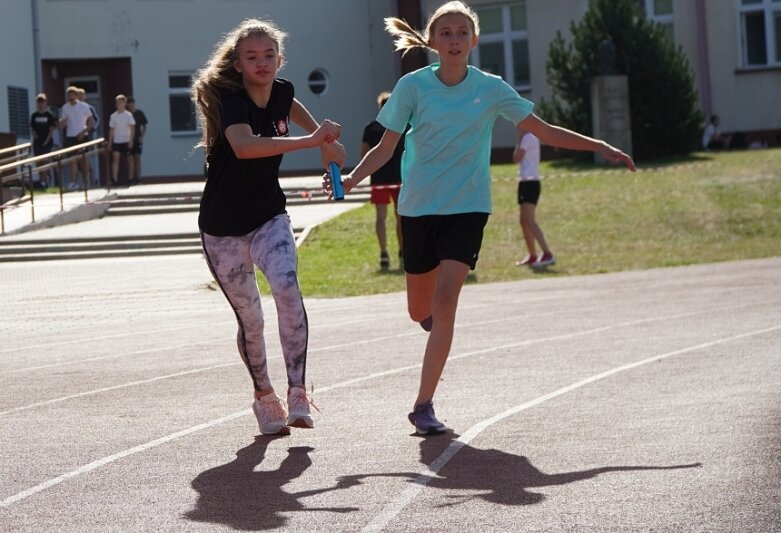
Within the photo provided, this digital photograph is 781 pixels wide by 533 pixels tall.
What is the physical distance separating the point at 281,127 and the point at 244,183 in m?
0.34

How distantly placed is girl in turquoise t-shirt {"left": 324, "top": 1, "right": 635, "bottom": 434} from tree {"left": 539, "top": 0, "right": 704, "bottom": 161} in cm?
2507

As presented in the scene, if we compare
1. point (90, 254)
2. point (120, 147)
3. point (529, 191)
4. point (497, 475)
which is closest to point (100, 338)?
point (529, 191)

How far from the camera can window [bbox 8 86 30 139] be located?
3766cm

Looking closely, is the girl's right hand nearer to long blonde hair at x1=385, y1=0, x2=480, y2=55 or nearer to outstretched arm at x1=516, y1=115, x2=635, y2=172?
long blonde hair at x1=385, y1=0, x2=480, y2=55

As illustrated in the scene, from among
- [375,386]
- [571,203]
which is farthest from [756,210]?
[375,386]

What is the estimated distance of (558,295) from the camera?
1667 centimetres

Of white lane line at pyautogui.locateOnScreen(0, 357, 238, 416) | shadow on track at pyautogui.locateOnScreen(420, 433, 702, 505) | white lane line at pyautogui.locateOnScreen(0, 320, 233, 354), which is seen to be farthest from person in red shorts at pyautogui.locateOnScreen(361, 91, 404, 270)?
shadow on track at pyautogui.locateOnScreen(420, 433, 702, 505)

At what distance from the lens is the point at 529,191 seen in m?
19.6

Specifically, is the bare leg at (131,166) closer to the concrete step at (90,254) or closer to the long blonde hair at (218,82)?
the concrete step at (90,254)

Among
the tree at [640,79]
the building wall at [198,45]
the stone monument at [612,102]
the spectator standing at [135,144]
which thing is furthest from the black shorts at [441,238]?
the building wall at [198,45]

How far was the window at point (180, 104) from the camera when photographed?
134 feet

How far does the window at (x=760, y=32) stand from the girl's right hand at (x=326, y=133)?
33626mm

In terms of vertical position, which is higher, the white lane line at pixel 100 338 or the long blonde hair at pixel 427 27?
the long blonde hair at pixel 427 27

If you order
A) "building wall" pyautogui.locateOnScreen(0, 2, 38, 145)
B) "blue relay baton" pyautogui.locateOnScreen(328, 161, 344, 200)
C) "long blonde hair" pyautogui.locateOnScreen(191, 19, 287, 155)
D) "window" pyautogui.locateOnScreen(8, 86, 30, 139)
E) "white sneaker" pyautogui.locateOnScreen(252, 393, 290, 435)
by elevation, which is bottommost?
"white sneaker" pyautogui.locateOnScreen(252, 393, 290, 435)
